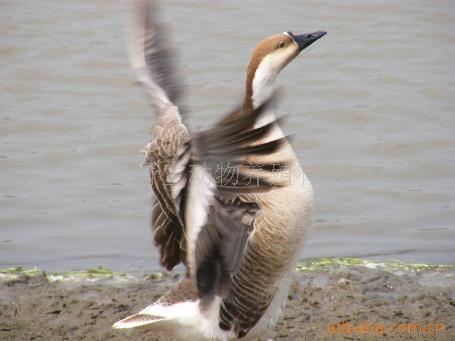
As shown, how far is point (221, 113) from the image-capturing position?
31.5 ft

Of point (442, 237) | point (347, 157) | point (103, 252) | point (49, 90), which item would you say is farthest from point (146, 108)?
point (442, 237)

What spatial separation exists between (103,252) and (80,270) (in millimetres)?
443

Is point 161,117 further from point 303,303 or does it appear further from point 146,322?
point 303,303

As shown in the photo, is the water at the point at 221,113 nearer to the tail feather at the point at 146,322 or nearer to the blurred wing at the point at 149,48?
the blurred wing at the point at 149,48

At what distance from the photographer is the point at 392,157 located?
28.6 feet

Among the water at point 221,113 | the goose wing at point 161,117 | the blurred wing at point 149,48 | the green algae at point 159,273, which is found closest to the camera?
the goose wing at point 161,117

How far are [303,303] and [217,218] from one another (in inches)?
63.7

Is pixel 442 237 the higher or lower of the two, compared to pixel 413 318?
lower

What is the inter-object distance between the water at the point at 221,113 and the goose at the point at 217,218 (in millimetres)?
1020

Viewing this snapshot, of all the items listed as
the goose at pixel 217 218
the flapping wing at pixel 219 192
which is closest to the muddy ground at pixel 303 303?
the goose at pixel 217 218

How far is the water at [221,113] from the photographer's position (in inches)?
285

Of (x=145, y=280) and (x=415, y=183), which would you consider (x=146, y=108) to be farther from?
(x=145, y=280)

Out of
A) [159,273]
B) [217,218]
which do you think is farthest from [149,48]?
[159,273]

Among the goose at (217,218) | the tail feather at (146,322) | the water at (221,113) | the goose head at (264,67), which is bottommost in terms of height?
the water at (221,113)
